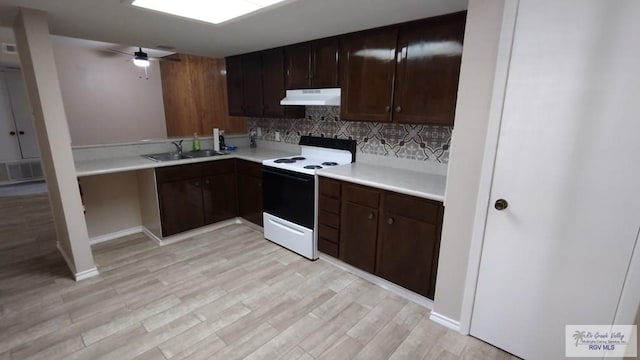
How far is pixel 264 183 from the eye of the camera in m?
3.23

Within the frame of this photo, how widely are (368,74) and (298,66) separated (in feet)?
2.86

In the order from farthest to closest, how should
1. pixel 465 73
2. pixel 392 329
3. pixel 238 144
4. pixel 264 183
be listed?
1. pixel 238 144
2. pixel 264 183
3. pixel 392 329
4. pixel 465 73

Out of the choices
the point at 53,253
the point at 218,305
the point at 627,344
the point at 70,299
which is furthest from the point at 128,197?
the point at 627,344

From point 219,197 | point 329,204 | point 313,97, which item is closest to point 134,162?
point 219,197

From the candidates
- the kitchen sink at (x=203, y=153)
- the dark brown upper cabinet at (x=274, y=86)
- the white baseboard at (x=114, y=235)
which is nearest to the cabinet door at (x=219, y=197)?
the kitchen sink at (x=203, y=153)

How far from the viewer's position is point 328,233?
276 cm

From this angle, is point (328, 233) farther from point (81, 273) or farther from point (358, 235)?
point (81, 273)

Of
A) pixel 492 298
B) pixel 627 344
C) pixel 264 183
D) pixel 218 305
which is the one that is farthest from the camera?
pixel 264 183

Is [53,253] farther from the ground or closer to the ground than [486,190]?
closer to the ground

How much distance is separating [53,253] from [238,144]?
239 centimetres

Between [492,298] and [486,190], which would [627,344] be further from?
[486,190]

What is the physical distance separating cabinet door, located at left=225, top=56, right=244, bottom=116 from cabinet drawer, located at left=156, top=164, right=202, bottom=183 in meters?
1.03

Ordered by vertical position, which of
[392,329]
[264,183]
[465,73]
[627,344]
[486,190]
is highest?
[465,73]

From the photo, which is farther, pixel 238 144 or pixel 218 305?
pixel 238 144
